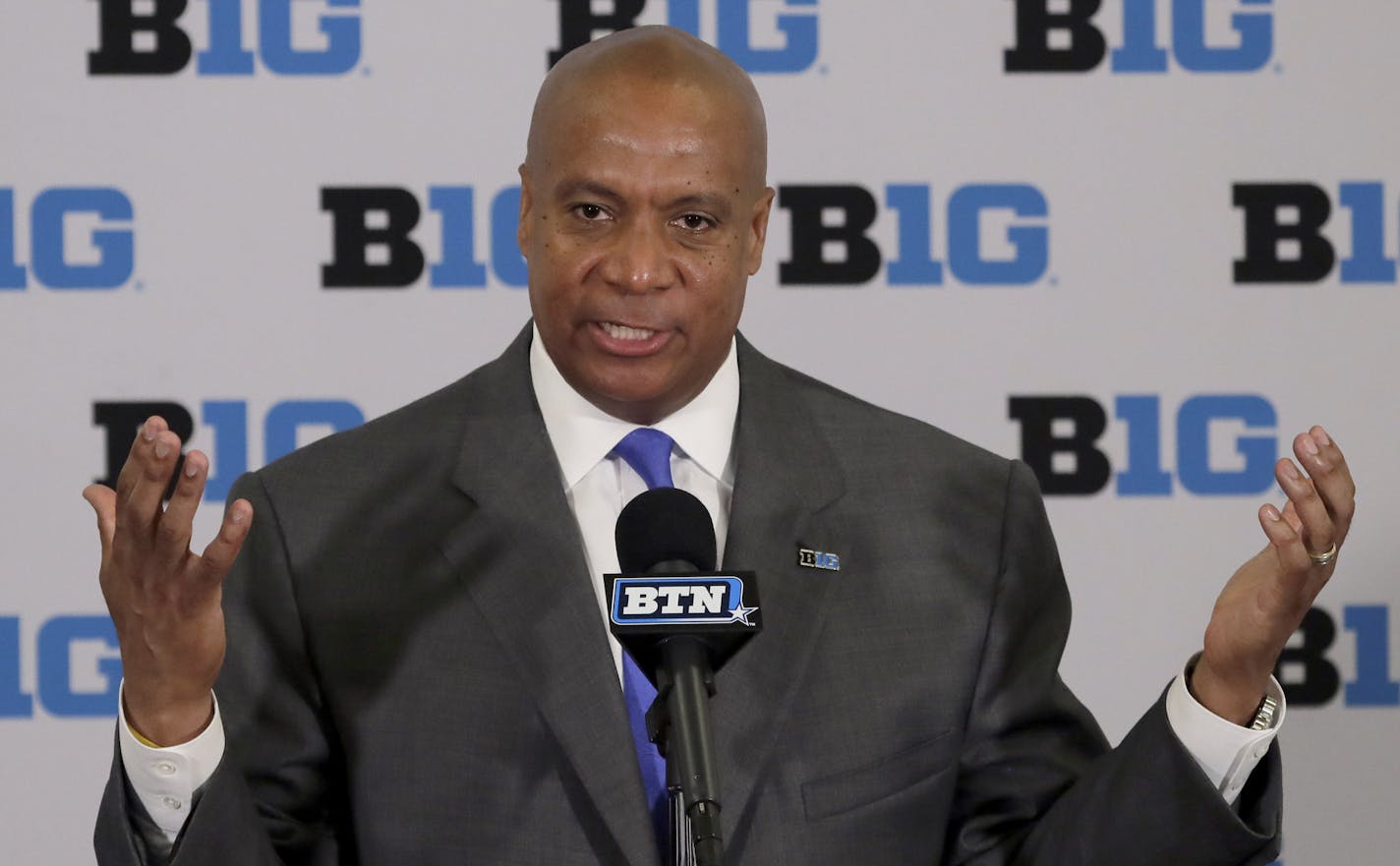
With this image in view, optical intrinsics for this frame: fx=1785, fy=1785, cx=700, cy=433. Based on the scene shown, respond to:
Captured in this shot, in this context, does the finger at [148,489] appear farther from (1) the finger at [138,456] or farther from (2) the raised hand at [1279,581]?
(2) the raised hand at [1279,581]

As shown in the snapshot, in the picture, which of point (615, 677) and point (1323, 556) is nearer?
point (1323, 556)

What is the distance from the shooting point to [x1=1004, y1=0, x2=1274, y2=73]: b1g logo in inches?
135

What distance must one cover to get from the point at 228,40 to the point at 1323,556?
234cm

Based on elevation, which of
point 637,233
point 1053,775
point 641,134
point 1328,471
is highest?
point 641,134

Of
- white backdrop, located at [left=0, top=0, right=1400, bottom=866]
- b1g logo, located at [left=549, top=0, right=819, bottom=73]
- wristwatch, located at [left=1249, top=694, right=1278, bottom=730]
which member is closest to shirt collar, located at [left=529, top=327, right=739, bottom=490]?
wristwatch, located at [left=1249, top=694, right=1278, bottom=730]

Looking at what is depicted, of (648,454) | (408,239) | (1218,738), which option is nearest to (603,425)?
(648,454)

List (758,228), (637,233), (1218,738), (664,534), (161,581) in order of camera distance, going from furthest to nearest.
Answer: (758,228) → (637,233) → (1218,738) → (161,581) → (664,534)

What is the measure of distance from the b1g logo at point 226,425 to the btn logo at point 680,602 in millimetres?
1964

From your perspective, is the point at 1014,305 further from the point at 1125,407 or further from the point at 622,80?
the point at 622,80

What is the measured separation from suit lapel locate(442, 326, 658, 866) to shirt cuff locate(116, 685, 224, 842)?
40 centimetres

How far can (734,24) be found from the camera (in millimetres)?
3398

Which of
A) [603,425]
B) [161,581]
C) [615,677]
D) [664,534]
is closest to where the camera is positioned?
[664,534]

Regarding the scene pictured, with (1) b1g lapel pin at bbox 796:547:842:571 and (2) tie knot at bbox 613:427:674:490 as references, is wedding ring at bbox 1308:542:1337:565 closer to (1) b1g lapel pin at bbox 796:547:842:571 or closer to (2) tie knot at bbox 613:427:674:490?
(1) b1g lapel pin at bbox 796:547:842:571

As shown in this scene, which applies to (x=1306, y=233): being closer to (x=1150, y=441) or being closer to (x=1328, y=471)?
(x=1150, y=441)
